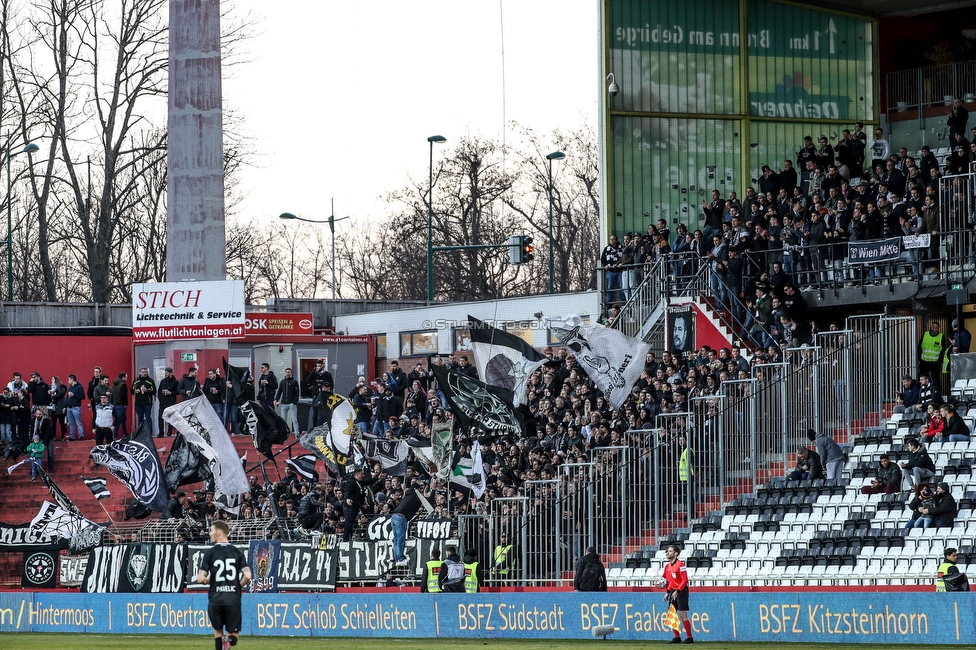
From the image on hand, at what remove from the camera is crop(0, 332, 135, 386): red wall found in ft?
151

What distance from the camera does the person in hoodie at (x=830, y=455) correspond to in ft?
84.3

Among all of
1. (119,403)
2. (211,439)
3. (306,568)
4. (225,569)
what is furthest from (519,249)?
(225,569)

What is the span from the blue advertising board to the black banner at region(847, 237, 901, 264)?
9483 millimetres

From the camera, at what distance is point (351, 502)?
98.8 ft

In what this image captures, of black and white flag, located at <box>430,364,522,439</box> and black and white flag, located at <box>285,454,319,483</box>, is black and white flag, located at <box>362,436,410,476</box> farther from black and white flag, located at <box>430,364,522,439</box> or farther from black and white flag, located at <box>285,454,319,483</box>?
black and white flag, located at <box>430,364,522,439</box>

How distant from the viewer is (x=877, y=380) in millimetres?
27578

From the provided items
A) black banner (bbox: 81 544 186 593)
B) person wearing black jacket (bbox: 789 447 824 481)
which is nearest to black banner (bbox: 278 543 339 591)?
black banner (bbox: 81 544 186 593)

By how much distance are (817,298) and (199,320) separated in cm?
1357

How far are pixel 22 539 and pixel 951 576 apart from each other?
20549 millimetres

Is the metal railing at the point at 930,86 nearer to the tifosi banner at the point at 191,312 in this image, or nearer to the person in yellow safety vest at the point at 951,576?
the tifosi banner at the point at 191,312

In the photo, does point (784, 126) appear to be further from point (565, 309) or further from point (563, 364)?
point (563, 364)

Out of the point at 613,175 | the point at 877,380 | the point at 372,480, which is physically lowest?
the point at 372,480

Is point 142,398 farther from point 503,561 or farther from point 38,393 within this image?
point 503,561

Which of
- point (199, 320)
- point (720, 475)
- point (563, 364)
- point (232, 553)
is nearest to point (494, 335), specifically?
point (563, 364)
